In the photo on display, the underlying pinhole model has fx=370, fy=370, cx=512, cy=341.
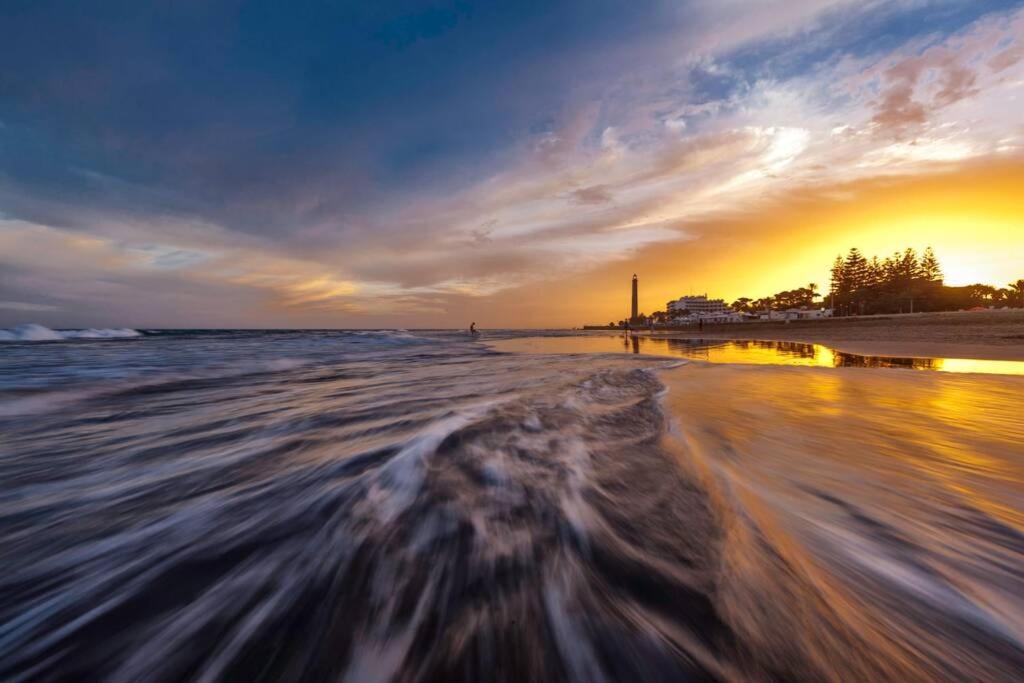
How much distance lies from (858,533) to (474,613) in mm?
2211

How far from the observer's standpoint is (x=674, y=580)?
1797 millimetres

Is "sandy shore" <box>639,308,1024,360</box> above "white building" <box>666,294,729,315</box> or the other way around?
the other way around

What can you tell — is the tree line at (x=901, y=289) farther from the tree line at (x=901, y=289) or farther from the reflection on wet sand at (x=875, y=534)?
the reflection on wet sand at (x=875, y=534)

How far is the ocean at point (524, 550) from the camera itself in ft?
4.69

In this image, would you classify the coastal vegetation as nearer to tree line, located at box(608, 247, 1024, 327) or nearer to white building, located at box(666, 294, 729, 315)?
tree line, located at box(608, 247, 1024, 327)

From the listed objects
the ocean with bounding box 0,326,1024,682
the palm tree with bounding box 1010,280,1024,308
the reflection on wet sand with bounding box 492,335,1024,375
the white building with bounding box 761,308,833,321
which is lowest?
the reflection on wet sand with bounding box 492,335,1024,375

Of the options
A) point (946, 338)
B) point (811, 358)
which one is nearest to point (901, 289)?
point (946, 338)

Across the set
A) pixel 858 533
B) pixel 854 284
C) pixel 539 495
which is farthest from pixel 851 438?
pixel 854 284

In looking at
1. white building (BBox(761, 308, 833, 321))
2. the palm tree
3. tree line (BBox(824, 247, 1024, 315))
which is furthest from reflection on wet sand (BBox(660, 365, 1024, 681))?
the palm tree

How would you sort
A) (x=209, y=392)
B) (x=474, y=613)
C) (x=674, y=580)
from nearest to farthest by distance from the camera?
(x=474, y=613), (x=674, y=580), (x=209, y=392)

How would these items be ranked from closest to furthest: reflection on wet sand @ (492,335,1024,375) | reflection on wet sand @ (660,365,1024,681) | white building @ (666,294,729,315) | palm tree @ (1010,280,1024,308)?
reflection on wet sand @ (660,365,1024,681) → reflection on wet sand @ (492,335,1024,375) → palm tree @ (1010,280,1024,308) → white building @ (666,294,729,315)

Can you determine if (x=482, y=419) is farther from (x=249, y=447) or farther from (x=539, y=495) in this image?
(x=249, y=447)

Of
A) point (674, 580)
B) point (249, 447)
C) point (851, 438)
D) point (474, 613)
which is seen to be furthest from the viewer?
point (249, 447)

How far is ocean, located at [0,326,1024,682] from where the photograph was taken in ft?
4.69
